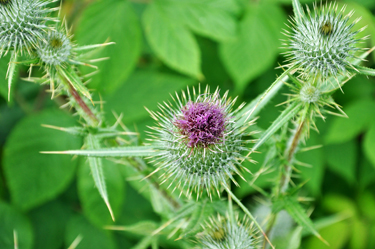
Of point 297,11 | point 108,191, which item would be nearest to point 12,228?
point 108,191

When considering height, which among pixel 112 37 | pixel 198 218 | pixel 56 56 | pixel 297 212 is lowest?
pixel 198 218

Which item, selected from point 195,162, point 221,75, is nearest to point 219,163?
point 195,162

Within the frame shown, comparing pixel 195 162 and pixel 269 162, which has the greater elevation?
pixel 269 162

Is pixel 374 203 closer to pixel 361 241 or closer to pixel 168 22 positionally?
pixel 361 241

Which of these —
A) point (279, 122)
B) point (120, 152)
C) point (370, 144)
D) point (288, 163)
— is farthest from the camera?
point (370, 144)

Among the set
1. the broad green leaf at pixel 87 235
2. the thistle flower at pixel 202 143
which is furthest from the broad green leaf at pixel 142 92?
the thistle flower at pixel 202 143

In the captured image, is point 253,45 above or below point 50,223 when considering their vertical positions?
above

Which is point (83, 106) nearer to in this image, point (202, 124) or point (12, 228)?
point (202, 124)
